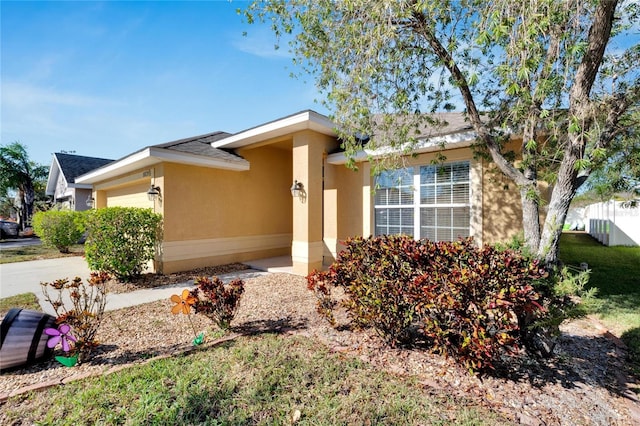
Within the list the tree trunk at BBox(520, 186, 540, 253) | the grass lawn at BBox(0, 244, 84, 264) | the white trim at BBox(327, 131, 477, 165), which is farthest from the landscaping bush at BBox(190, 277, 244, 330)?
the grass lawn at BBox(0, 244, 84, 264)

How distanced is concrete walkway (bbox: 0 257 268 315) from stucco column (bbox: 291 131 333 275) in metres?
1.59

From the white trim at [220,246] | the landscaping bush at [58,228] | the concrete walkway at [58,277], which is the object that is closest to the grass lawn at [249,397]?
the concrete walkway at [58,277]

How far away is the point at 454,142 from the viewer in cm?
732

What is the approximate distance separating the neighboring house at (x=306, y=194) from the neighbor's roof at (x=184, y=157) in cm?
4

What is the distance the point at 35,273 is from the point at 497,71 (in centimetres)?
1479

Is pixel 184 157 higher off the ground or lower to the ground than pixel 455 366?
higher

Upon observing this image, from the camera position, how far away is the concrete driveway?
810 cm

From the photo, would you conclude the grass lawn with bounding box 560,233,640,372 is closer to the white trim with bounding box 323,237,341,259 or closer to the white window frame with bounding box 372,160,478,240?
the white window frame with bounding box 372,160,478,240

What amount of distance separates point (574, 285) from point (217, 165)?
946 centimetres

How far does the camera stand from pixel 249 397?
3057 mm

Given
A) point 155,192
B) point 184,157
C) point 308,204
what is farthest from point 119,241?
point 308,204

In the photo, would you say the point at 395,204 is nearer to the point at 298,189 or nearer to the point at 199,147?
the point at 298,189

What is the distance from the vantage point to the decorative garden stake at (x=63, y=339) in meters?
3.63

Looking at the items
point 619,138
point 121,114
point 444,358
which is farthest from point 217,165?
point 619,138
